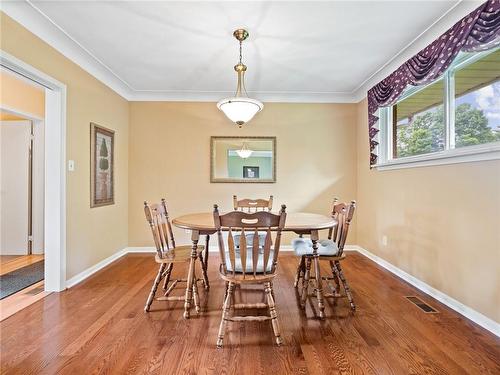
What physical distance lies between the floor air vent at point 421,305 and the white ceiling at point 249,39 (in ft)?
7.95

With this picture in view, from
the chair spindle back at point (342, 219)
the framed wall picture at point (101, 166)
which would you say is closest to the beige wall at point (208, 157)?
the framed wall picture at point (101, 166)

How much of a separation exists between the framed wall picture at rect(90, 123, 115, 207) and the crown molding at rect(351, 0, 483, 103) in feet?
11.3

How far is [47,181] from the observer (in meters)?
2.56

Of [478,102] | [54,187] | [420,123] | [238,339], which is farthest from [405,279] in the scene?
[54,187]

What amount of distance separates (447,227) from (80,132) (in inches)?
147

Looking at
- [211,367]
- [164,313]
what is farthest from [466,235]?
[164,313]

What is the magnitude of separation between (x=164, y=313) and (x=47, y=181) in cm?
171

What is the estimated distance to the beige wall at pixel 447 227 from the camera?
193 cm

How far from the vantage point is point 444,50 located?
2188mm

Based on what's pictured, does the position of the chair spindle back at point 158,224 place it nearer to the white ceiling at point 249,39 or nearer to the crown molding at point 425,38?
the white ceiling at point 249,39

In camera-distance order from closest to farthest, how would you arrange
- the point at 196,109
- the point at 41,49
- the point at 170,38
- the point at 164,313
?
the point at 164,313, the point at 41,49, the point at 170,38, the point at 196,109

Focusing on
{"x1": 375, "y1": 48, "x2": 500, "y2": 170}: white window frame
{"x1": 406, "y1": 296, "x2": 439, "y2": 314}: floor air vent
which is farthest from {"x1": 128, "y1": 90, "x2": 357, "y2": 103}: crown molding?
{"x1": 406, "y1": 296, "x2": 439, "y2": 314}: floor air vent

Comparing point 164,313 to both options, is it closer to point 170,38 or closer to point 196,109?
point 170,38

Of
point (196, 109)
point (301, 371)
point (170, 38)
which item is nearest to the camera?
point (301, 371)
